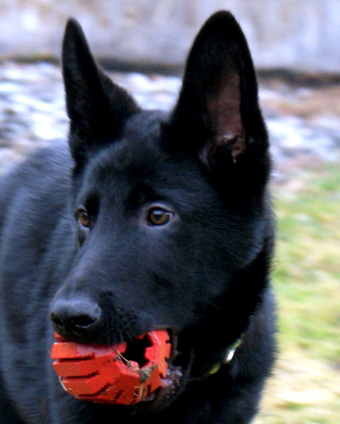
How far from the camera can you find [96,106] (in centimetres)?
344

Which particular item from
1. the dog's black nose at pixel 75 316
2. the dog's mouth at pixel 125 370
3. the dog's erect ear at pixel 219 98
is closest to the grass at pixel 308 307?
the dog's erect ear at pixel 219 98

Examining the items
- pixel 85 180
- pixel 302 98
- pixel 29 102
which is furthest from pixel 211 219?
pixel 302 98

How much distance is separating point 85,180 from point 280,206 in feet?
12.5

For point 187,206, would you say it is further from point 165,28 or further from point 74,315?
Result: point 165,28

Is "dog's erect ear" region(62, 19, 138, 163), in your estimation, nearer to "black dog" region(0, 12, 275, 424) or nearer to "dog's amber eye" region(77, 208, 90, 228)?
"black dog" region(0, 12, 275, 424)

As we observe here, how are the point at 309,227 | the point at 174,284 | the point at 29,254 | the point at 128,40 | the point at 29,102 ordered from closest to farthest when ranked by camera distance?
the point at 174,284 < the point at 29,254 < the point at 309,227 < the point at 29,102 < the point at 128,40

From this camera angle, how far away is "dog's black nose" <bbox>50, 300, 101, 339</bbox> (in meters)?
2.66

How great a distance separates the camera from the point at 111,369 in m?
2.82

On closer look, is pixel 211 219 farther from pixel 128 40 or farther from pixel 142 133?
pixel 128 40

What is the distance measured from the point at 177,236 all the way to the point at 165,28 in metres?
7.41

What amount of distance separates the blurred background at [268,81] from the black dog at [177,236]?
2097mm

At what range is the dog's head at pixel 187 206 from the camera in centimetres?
297

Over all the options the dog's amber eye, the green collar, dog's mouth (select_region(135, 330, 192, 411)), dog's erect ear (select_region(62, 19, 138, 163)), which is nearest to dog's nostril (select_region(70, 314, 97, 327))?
dog's mouth (select_region(135, 330, 192, 411))

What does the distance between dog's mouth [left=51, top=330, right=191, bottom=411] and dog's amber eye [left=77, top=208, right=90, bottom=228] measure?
1.60ft
